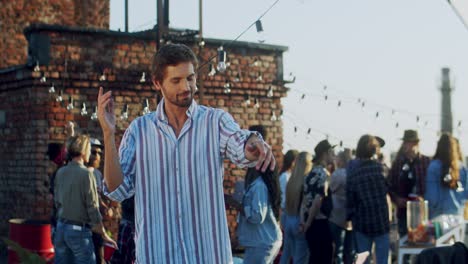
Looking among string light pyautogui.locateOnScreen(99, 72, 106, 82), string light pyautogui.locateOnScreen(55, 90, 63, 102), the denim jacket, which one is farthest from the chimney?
the denim jacket

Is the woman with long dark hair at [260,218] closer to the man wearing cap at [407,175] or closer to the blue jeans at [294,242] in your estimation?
the blue jeans at [294,242]

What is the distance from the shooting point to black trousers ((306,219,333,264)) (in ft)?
34.3

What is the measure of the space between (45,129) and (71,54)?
1.08 metres

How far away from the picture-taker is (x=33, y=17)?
57.1 feet

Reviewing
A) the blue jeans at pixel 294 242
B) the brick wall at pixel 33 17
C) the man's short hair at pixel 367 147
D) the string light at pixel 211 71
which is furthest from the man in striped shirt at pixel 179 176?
the brick wall at pixel 33 17

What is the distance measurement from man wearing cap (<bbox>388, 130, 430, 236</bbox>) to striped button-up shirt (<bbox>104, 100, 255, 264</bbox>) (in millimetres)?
6858

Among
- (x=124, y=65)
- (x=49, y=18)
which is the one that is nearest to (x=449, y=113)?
(x=49, y=18)

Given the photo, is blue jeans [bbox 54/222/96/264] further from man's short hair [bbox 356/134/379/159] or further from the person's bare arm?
the person's bare arm

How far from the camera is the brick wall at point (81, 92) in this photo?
13.4 m

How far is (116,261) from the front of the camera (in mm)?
7141

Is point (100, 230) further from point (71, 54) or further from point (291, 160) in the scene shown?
point (71, 54)

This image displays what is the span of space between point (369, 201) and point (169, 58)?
655cm

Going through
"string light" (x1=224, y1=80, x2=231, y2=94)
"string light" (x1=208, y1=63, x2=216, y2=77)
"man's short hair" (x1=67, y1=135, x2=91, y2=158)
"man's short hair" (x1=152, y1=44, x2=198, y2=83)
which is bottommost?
"man's short hair" (x1=67, y1=135, x2=91, y2=158)

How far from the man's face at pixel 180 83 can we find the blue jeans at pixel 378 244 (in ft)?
20.9
